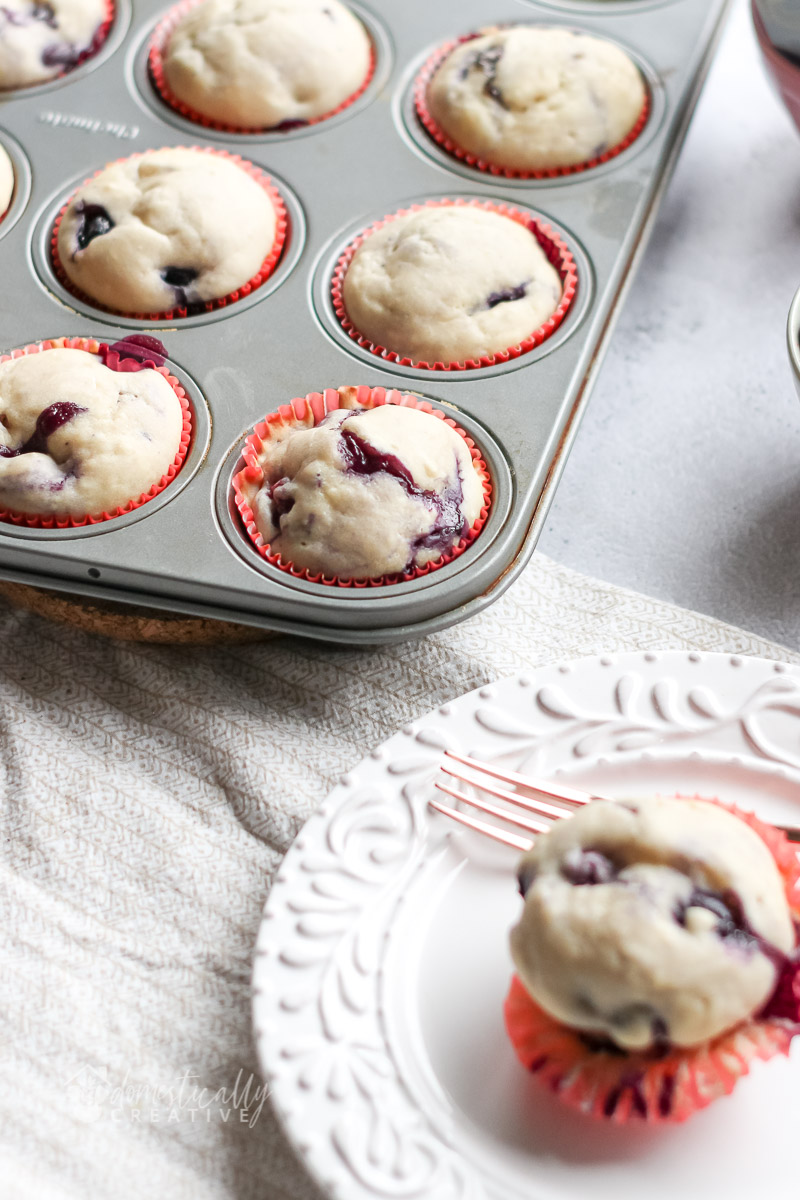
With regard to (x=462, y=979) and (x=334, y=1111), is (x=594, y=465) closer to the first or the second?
(x=462, y=979)

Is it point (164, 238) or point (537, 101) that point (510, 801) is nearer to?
point (164, 238)

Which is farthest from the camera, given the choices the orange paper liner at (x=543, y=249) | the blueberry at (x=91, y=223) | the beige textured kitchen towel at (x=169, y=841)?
the blueberry at (x=91, y=223)

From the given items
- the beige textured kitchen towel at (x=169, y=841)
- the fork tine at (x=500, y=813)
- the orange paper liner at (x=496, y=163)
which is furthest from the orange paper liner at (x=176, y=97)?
the fork tine at (x=500, y=813)

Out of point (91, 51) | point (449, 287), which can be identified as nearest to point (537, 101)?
point (449, 287)

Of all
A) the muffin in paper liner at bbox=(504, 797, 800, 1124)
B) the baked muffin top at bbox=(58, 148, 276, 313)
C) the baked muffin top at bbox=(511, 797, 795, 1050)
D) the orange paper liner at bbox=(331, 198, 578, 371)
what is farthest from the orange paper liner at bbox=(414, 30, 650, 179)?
the muffin in paper liner at bbox=(504, 797, 800, 1124)

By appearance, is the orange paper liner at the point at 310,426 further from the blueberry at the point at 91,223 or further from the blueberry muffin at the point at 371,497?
the blueberry at the point at 91,223

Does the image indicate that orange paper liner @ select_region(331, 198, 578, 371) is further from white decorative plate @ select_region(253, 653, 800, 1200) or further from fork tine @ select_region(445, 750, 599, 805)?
fork tine @ select_region(445, 750, 599, 805)

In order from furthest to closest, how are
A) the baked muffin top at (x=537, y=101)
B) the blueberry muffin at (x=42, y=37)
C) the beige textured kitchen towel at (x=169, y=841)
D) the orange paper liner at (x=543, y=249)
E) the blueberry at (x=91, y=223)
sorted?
the blueberry muffin at (x=42, y=37), the baked muffin top at (x=537, y=101), the blueberry at (x=91, y=223), the orange paper liner at (x=543, y=249), the beige textured kitchen towel at (x=169, y=841)

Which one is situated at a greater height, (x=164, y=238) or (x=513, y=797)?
(x=164, y=238)
